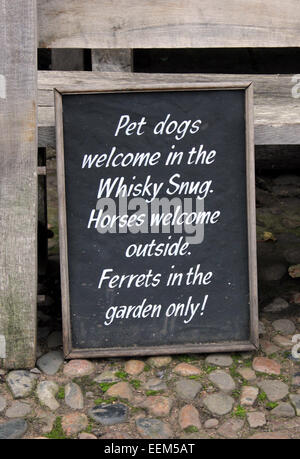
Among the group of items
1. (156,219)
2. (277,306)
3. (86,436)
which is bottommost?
(86,436)

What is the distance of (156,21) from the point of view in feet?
9.74

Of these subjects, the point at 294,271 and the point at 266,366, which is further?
the point at 294,271

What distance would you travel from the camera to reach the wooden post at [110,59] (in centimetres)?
306

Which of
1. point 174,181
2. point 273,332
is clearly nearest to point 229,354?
point 273,332

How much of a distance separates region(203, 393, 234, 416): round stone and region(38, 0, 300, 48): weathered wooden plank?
1.47 meters

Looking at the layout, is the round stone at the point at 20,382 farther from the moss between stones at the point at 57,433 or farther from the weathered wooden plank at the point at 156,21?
the weathered wooden plank at the point at 156,21

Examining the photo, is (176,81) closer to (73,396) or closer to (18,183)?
(18,183)

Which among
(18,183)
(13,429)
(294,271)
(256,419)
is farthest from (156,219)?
(294,271)

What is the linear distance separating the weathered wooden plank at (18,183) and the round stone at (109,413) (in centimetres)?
44

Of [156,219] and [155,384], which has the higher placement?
[156,219]

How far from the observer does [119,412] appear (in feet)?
8.84

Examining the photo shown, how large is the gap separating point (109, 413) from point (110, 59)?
4.94 feet

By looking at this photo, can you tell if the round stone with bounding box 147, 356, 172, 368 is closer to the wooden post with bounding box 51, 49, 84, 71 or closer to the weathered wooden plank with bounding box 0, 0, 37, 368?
the weathered wooden plank with bounding box 0, 0, 37, 368

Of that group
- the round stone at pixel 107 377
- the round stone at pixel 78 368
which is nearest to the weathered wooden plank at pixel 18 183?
the round stone at pixel 78 368
